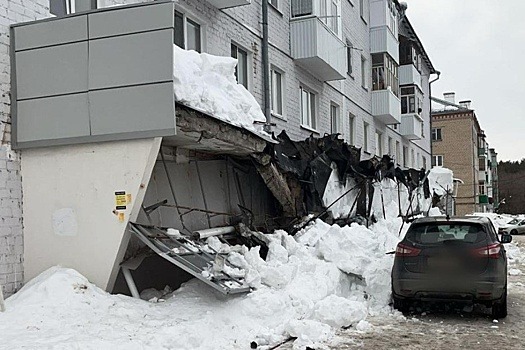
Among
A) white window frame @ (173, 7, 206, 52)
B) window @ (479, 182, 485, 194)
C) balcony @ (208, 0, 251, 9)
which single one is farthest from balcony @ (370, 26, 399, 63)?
window @ (479, 182, 485, 194)

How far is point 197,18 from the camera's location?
1101 cm

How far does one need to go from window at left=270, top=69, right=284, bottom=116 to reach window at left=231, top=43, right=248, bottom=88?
3.95 feet

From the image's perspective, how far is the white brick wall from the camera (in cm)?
682

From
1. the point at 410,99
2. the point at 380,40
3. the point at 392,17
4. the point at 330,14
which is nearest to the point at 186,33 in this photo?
the point at 330,14

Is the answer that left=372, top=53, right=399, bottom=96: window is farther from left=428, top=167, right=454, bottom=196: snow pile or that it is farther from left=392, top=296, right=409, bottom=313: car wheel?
left=392, top=296, right=409, bottom=313: car wheel

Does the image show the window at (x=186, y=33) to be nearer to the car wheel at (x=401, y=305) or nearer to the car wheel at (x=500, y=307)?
the car wheel at (x=401, y=305)

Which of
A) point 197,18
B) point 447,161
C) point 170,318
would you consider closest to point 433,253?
point 170,318

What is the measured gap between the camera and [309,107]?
16.8 meters

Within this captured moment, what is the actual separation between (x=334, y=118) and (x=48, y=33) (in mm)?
13055

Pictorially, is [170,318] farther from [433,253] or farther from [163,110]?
[433,253]

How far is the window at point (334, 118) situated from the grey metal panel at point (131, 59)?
12.4 meters

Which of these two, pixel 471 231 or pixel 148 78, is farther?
pixel 471 231

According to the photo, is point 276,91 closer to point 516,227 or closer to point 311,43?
point 311,43

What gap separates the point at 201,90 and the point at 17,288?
343cm
